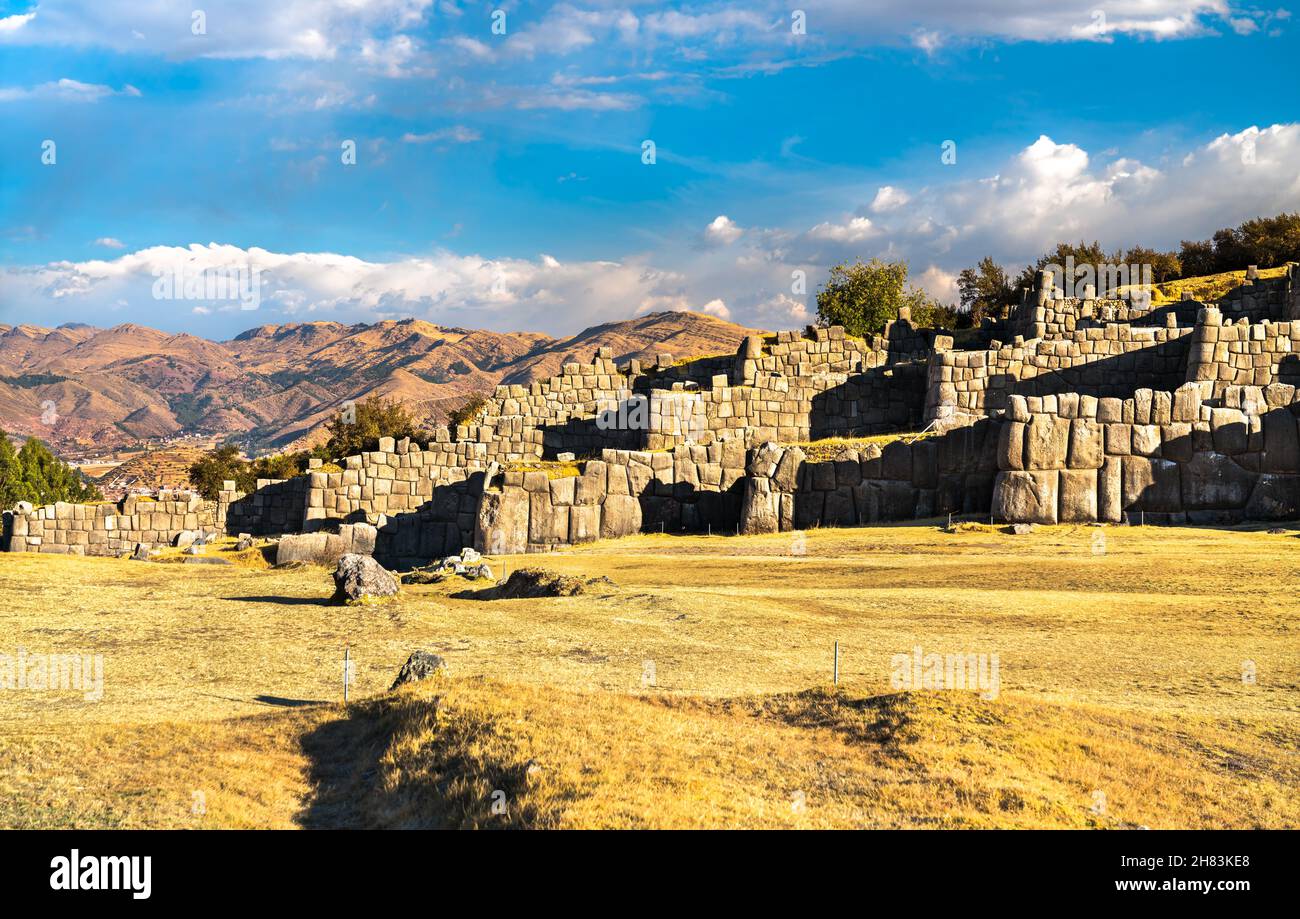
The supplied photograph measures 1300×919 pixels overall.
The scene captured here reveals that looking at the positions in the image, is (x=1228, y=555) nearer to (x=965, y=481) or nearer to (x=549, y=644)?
(x=965, y=481)

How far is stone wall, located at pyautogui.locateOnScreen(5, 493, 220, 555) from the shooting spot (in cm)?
4231

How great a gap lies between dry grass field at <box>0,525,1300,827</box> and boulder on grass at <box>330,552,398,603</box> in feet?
1.78

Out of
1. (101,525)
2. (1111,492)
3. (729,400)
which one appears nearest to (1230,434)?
(1111,492)

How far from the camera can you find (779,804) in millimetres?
10281

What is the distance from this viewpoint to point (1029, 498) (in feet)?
101

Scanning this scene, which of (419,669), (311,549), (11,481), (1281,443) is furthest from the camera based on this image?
(11,481)

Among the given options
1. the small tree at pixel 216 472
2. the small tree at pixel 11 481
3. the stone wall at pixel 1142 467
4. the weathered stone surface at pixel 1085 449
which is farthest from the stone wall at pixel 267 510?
the small tree at pixel 11 481

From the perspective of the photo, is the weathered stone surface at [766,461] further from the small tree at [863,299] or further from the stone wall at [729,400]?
the small tree at [863,299]

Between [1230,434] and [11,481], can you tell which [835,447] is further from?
[11,481]

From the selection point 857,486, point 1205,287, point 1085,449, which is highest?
point 1205,287

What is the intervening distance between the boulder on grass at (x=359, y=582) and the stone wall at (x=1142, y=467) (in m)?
18.0

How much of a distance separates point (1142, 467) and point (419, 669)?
78.5ft

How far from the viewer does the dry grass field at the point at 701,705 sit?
10562mm
